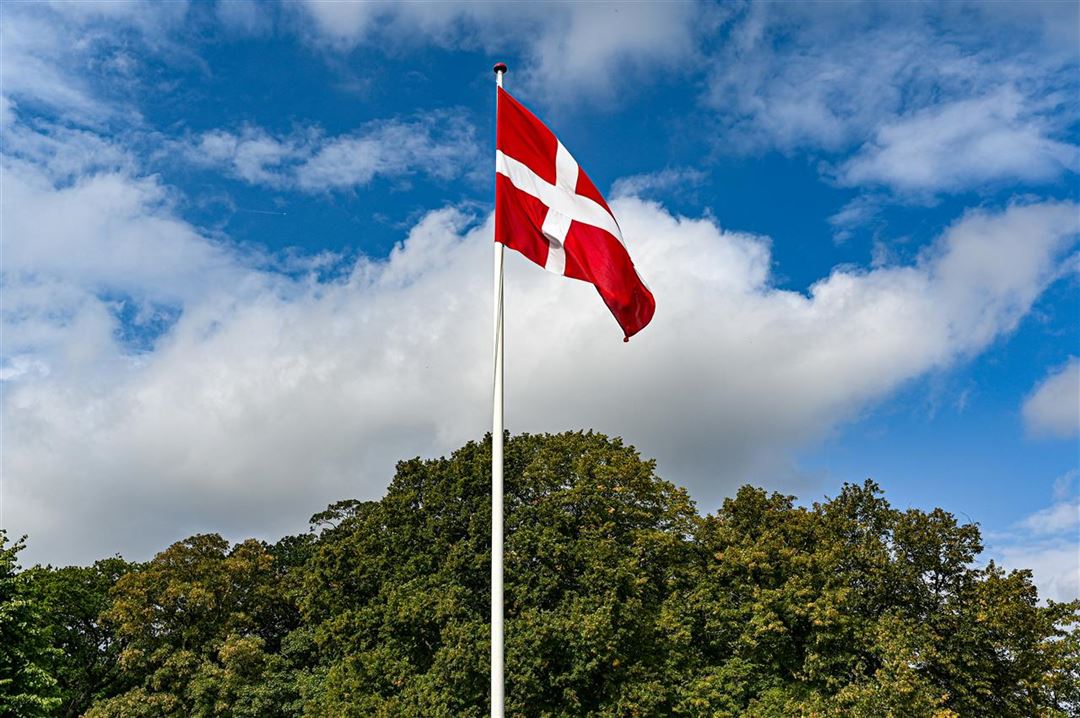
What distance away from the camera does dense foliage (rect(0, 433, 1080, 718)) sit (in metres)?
29.4

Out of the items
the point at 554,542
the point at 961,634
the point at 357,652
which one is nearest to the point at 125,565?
the point at 357,652

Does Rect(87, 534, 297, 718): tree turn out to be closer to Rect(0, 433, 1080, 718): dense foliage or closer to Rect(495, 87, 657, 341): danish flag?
Rect(0, 433, 1080, 718): dense foliage

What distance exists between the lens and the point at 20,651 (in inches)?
1011

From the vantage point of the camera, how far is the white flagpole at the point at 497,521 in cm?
990

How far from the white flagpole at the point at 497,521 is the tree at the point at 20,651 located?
20520 millimetres

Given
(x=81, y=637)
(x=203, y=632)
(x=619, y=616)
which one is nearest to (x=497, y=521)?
(x=619, y=616)

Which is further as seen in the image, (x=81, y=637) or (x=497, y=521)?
(x=81, y=637)

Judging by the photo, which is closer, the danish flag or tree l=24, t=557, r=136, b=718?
the danish flag

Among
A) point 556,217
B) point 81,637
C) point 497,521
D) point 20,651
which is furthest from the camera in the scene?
point 81,637

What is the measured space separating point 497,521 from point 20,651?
22222 mm

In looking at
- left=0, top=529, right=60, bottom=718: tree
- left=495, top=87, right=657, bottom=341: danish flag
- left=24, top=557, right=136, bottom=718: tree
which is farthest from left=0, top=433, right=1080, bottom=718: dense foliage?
left=495, top=87, right=657, bottom=341: danish flag

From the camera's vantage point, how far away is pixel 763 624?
1264 inches

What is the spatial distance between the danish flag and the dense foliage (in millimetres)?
19581

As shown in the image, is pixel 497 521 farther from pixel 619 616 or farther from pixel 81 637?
pixel 81 637
